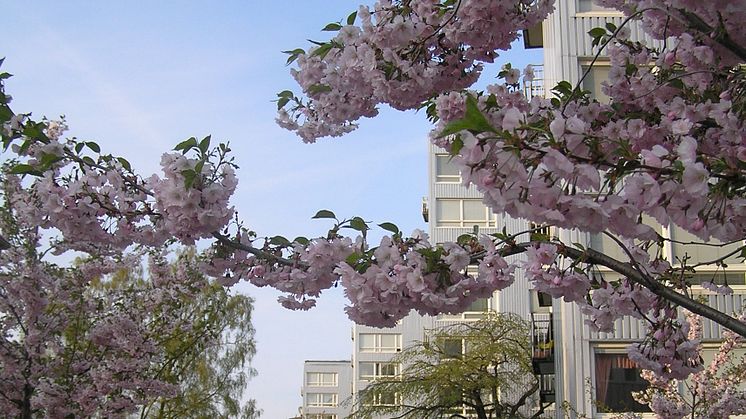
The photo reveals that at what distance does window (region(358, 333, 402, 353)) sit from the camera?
54.2 m

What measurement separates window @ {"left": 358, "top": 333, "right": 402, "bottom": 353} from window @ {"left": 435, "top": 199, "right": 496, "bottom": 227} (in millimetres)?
20370

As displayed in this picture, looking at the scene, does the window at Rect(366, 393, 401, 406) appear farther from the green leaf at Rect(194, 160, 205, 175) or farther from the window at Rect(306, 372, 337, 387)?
the window at Rect(306, 372, 337, 387)

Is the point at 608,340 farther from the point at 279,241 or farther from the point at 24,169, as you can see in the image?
the point at 24,169

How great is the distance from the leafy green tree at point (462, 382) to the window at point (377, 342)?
2991 cm

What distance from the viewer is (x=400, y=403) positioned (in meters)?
22.9

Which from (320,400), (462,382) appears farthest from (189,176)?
(320,400)

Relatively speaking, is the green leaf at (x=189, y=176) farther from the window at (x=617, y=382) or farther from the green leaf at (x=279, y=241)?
the window at (x=617, y=382)

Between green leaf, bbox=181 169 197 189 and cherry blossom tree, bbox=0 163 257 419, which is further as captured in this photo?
cherry blossom tree, bbox=0 163 257 419

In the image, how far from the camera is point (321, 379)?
9181cm

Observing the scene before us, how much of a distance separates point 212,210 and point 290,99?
4.82 feet

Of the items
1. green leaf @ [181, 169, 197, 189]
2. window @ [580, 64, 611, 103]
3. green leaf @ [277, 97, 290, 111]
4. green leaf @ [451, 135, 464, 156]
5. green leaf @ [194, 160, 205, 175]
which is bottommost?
green leaf @ [451, 135, 464, 156]

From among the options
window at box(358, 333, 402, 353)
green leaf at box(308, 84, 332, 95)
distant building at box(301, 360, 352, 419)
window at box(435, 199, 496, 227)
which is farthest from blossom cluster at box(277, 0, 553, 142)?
distant building at box(301, 360, 352, 419)

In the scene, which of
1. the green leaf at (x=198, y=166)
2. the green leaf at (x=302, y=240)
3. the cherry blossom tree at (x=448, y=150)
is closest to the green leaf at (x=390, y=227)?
the cherry blossom tree at (x=448, y=150)

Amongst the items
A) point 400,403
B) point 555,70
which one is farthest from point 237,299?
point 555,70
